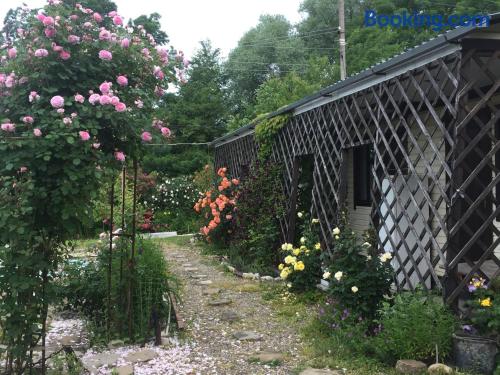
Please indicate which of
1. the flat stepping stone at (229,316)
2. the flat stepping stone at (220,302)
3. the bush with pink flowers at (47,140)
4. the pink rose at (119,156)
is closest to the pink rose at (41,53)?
the bush with pink flowers at (47,140)

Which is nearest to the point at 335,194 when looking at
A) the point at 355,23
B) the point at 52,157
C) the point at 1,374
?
the point at 52,157

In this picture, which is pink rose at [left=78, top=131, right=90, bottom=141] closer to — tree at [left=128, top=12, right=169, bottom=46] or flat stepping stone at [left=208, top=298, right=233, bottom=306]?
flat stepping stone at [left=208, top=298, right=233, bottom=306]

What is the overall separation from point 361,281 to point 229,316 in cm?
179

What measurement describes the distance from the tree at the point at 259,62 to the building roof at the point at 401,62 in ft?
68.8

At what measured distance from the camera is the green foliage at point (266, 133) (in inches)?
327

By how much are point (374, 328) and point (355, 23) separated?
24642 millimetres

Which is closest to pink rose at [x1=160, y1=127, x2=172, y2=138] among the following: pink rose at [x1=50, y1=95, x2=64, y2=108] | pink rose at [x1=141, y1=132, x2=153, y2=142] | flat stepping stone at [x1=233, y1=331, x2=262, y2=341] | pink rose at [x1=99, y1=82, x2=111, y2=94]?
pink rose at [x1=141, y1=132, x2=153, y2=142]

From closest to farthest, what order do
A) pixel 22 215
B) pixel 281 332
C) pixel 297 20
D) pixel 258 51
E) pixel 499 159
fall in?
pixel 22 215 < pixel 281 332 < pixel 499 159 < pixel 258 51 < pixel 297 20

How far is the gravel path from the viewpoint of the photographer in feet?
13.1

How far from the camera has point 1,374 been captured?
11.4 ft

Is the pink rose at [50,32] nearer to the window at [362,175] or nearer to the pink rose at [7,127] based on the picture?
the pink rose at [7,127]

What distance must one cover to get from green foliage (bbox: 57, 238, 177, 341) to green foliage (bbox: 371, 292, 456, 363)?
2.22m

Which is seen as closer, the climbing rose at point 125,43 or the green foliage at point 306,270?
the climbing rose at point 125,43

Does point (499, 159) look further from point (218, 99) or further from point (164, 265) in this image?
point (218, 99)
